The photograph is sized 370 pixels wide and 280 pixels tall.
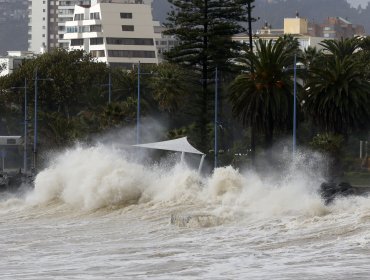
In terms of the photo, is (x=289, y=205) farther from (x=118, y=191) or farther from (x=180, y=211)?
(x=118, y=191)

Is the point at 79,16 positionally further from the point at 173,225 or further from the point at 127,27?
the point at 173,225

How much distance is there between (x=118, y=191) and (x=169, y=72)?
105ft

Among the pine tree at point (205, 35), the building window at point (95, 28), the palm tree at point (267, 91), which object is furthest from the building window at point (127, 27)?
the palm tree at point (267, 91)

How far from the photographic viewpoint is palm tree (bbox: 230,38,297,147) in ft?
191

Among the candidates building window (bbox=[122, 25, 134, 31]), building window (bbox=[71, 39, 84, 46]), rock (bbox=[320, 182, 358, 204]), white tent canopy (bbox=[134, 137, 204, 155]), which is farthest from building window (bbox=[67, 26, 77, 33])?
rock (bbox=[320, 182, 358, 204])

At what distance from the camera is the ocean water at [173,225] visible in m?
25.8

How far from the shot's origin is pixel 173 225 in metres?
35.9

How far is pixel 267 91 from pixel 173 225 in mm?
23064

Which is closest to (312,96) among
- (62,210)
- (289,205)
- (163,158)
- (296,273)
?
(163,158)

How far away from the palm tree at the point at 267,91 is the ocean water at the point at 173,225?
16.0 feet

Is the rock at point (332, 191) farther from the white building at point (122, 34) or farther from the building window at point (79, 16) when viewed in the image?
the building window at point (79, 16)

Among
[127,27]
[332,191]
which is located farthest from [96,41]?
[332,191]

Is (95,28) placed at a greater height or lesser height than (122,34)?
greater

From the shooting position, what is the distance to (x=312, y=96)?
5891 centimetres
